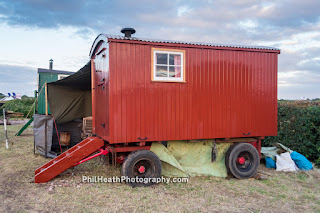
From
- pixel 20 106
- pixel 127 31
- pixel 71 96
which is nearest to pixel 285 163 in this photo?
pixel 127 31

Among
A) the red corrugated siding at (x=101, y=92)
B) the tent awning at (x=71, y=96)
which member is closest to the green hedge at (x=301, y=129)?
the red corrugated siding at (x=101, y=92)

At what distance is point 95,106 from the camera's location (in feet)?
23.4

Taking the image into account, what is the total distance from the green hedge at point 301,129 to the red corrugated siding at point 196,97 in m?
1.56

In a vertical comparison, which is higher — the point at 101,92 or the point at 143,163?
the point at 101,92

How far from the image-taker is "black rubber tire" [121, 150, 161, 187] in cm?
558

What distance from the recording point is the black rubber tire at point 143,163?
5584mm

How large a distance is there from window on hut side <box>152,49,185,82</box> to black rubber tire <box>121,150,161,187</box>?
1762 mm

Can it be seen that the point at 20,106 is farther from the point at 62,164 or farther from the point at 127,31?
the point at 127,31

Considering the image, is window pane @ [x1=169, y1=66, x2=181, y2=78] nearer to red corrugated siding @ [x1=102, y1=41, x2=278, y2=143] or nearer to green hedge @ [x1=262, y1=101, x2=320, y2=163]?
red corrugated siding @ [x1=102, y1=41, x2=278, y2=143]

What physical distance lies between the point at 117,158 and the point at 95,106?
179 cm

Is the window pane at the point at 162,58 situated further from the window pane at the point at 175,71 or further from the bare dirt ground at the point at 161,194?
the bare dirt ground at the point at 161,194

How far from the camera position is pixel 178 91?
6137 mm

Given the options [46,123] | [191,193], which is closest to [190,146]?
[191,193]

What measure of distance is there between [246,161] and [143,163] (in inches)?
113
